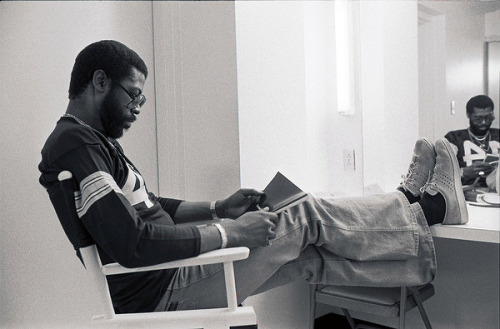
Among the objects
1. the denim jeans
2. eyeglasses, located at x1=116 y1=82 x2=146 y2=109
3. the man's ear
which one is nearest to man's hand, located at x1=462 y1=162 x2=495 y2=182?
the denim jeans

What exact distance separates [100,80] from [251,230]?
0.53 m

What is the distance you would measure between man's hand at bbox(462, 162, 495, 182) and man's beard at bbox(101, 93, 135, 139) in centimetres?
125

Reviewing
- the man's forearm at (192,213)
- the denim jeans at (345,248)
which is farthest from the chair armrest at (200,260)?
the man's forearm at (192,213)

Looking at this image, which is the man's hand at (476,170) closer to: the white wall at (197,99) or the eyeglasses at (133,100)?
the white wall at (197,99)

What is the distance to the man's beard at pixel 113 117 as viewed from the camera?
1.23m

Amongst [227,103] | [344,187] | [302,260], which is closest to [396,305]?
[302,260]

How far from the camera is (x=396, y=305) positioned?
151 centimetres

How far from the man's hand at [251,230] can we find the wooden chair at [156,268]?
8cm

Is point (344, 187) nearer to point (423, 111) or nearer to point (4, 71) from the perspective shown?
point (423, 111)

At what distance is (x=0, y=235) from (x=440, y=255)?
166cm

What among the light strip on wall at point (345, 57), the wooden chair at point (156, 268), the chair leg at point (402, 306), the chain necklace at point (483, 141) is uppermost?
the light strip on wall at point (345, 57)

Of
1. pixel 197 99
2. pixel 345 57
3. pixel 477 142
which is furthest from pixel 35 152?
pixel 477 142

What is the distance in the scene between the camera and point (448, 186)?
141 centimetres

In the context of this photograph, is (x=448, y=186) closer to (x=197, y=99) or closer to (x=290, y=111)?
(x=290, y=111)
